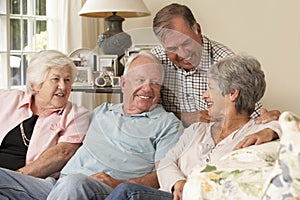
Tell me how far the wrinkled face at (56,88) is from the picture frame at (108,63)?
15cm

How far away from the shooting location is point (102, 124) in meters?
2.29

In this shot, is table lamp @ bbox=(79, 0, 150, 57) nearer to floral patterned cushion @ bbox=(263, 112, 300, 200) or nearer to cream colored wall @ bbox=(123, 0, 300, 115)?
cream colored wall @ bbox=(123, 0, 300, 115)

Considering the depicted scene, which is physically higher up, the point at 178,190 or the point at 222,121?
the point at 222,121

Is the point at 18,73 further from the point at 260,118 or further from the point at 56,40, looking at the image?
the point at 260,118

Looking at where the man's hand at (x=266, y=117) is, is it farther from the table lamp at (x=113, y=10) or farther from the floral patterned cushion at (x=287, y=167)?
the table lamp at (x=113, y=10)

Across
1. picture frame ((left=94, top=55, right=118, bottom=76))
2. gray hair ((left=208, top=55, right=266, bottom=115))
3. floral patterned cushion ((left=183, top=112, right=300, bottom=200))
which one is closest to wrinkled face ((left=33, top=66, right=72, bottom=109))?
picture frame ((left=94, top=55, right=118, bottom=76))

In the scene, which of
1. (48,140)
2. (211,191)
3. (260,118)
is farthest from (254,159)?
(48,140)

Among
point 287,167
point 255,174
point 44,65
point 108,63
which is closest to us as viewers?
point 287,167

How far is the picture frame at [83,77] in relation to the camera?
Result: 2.51m

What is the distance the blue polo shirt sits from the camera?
83.8 inches

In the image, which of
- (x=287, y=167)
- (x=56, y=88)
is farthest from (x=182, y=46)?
(x=287, y=167)

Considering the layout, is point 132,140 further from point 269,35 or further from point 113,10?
point 269,35

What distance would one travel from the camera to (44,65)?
2527 mm

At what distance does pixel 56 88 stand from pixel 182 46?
63cm
